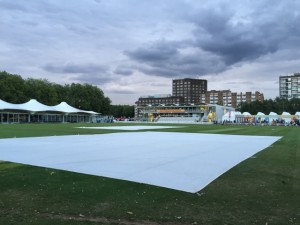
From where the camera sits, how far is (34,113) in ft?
273

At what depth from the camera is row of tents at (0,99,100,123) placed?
7556cm

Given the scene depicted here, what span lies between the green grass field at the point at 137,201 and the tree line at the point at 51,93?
82661mm

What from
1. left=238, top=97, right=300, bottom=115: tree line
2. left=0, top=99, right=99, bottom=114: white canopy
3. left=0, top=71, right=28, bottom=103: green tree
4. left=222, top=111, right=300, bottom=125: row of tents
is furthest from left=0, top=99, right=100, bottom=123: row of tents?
left=238, top=97, right=300, bottom=115: tree line

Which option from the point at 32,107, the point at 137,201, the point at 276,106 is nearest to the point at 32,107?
the point at 32,107

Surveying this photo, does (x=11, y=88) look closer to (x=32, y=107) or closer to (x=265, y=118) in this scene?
(x=32, y=107)

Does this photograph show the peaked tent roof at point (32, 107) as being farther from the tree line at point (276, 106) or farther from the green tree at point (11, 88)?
the tree line at point (276, 106)

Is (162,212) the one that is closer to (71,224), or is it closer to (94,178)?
(71,224)

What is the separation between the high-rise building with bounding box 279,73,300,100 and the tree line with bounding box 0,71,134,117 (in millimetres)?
106611

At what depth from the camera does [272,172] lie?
9703mm

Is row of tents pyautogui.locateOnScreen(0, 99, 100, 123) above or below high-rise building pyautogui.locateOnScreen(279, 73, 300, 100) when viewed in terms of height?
below

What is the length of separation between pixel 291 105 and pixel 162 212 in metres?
134

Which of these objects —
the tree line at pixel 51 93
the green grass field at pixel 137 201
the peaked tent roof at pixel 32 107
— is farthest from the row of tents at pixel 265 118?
the green grass field at pixel 137 201

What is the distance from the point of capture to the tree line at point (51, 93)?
86250mm

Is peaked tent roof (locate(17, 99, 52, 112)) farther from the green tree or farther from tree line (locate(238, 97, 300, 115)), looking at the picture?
tree line (locate(238, 97, 300, 115))
